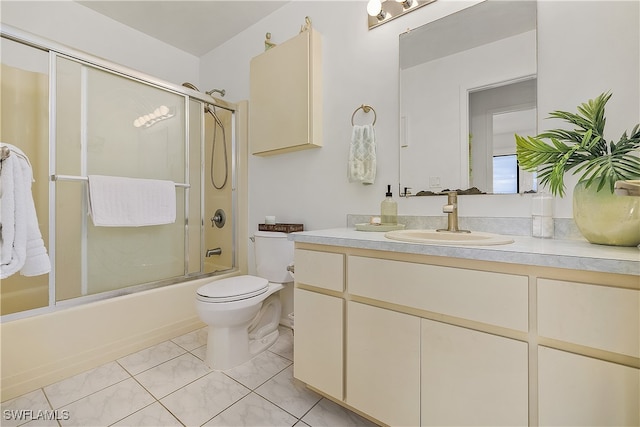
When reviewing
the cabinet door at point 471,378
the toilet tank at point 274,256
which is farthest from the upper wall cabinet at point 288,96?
the cabinet door at point 471,378

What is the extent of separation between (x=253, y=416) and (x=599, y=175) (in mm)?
1632

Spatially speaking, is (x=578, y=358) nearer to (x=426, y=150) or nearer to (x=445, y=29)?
(x=426, y=150)

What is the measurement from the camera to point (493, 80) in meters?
1.30

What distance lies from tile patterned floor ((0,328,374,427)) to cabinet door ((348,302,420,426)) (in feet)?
0.75

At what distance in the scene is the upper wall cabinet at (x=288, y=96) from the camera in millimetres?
1809

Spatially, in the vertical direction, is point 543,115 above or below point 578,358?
above

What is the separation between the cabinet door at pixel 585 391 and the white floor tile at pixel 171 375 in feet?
4.99

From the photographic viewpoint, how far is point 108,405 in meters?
1.26

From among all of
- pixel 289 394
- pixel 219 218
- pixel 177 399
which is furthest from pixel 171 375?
pixel 219 218

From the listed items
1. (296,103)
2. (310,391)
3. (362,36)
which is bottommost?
(310,391)

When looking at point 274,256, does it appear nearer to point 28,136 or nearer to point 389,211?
point 389,211

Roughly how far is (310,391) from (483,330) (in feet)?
3.10

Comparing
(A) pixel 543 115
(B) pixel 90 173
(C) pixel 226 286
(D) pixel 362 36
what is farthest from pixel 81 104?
(A) pixel 543 115

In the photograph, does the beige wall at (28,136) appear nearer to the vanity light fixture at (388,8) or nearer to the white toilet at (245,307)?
the white toilet at (245,307)
